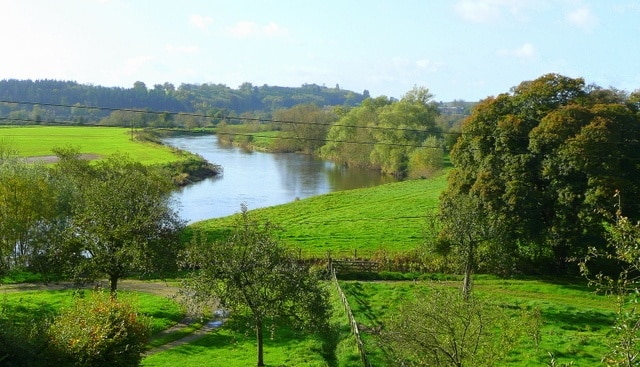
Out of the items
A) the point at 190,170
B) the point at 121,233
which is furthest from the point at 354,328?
the point at 190,170

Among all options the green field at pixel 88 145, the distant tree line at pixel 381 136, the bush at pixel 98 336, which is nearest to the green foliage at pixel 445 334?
the bush at pixel 98 336

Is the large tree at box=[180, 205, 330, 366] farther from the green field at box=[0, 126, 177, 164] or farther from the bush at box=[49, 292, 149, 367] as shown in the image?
the green field at box=[0, 126, 177, 164]

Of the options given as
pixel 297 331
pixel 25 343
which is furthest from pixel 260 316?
pixel 25 343

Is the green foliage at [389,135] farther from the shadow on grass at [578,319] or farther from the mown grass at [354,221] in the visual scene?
the shadow on grass at [578,319]

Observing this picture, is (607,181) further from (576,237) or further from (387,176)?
(387,176)

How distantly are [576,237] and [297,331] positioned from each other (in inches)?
662

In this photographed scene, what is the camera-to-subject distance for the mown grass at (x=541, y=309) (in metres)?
21.0

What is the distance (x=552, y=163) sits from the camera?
31.9 m

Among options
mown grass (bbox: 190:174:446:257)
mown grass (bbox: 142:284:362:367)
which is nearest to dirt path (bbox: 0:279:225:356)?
mown grass (bbox: 142:284:362:367)

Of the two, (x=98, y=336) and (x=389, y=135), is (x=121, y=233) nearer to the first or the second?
(x=98, y=336)

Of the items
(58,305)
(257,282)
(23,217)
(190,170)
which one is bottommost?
(58,305)

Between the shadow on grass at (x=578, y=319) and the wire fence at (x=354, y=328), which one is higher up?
the shadow on grass at (x=578, y=319)

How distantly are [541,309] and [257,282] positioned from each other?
14.8 m

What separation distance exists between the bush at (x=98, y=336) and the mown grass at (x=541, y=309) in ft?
27.6
